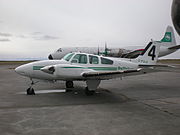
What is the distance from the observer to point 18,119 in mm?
5402

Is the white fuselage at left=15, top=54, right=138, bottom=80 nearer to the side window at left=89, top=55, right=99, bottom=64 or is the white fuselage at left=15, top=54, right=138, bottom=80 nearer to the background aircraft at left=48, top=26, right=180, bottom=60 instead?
the side window at left=89, top=55, right=99, bottom=64

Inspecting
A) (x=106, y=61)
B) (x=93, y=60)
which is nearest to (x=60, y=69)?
(x=93, y=60)

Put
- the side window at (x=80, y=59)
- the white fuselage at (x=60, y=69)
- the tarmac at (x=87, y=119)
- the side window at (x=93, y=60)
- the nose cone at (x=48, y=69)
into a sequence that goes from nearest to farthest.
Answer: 1. the tarmac at (x=87, y=119)
2. the nose cone at (x=48, y=69)
3. the white fuselage at (x=60, y=69)
4. the side window at (x=80, y=59)
5. the side window at (x=93, y=60)

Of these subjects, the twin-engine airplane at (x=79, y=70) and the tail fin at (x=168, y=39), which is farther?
the tail fin at (x=168, y=39)

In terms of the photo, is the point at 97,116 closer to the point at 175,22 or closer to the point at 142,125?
the point at 142,125

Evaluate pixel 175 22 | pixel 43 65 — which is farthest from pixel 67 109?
pixel 175 22

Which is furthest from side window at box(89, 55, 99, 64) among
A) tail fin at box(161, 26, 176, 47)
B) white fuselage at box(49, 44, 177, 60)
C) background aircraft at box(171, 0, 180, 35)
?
tail fin at box(161, 26, 176, 47)

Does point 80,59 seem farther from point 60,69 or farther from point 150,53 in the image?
point 150,53

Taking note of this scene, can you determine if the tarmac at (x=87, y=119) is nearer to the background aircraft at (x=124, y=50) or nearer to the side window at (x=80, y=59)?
the side window at (x=80, y=59)

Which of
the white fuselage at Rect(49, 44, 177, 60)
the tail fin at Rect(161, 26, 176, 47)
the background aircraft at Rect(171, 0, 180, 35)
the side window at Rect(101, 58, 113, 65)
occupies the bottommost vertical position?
the side window at Rect(101, 58, 113, 65)

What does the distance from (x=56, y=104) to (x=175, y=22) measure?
6.05 m

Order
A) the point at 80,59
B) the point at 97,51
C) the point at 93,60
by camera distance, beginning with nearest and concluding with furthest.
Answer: the point at 80,59
the point at 93,60
the point at 97,51

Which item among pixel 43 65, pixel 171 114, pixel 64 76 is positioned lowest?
pixel 171 114

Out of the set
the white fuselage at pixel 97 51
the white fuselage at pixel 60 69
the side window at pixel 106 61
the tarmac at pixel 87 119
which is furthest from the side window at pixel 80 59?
the white fuselage at pixel 97 51
